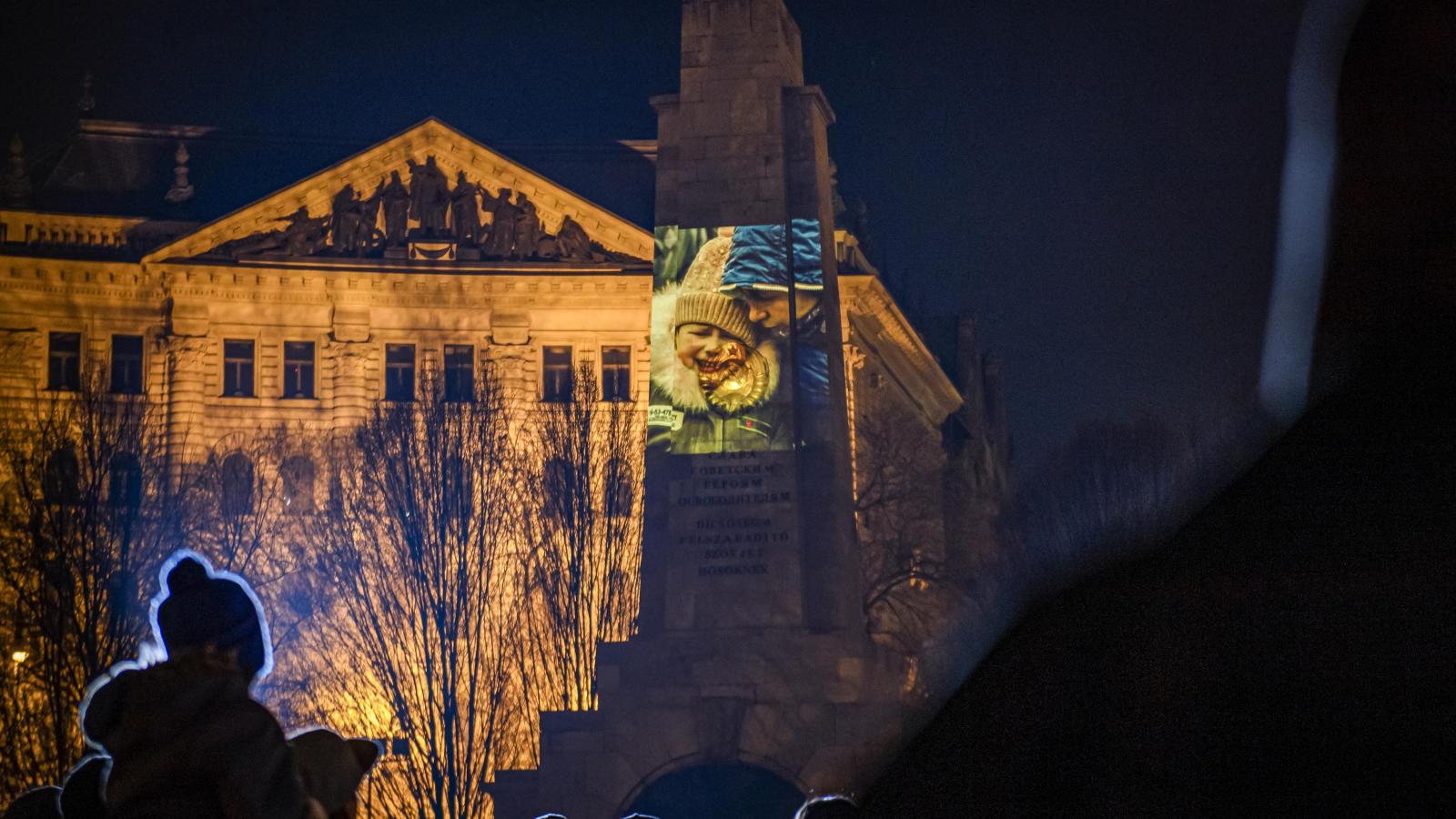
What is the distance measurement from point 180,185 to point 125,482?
1887 centimetres

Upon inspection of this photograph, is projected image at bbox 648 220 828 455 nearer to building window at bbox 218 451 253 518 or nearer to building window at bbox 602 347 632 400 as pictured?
building window at bbox 218 451 253 518

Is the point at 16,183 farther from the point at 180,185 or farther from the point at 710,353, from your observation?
the point at 710,353

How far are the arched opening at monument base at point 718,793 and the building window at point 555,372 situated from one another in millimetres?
22893

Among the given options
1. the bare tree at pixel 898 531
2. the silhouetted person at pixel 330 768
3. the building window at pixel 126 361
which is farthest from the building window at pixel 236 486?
the silhouetted person at pixel 330 768

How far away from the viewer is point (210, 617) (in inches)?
125

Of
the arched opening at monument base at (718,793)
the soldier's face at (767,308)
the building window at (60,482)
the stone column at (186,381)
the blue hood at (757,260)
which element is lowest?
the arched opening at monument base at (718,793)

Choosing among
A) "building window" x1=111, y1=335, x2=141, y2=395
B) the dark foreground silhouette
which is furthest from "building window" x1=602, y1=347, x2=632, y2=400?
the dark foreground silhouette

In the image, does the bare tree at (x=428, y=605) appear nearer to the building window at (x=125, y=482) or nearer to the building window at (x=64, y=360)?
the building window at (x=125, y=482)

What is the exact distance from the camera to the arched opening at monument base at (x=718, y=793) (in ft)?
81.1

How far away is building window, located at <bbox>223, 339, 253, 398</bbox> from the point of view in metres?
47.2

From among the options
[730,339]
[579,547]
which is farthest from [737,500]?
[579,547]

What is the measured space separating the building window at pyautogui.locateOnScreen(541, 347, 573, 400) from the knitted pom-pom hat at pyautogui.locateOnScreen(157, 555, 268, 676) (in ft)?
144

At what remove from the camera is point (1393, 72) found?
3.33ft

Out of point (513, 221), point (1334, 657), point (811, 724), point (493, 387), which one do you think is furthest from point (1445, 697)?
point (513, 221)
